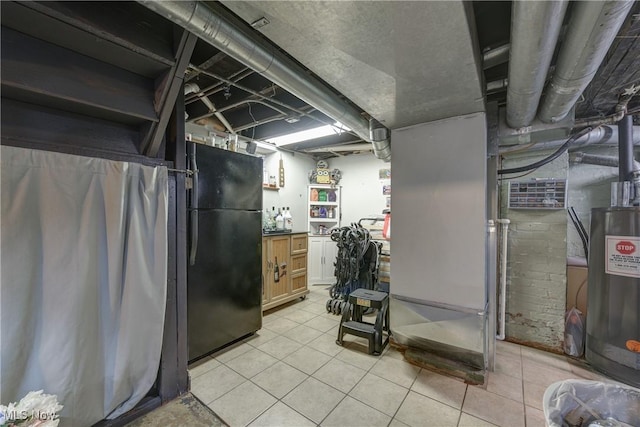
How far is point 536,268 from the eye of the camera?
9.36 ft

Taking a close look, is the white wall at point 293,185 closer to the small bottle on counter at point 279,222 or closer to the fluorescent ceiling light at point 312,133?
the small bottle on counter at point 279,222

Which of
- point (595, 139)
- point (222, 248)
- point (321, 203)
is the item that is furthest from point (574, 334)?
point (321, 203)

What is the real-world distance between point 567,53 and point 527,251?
2279 mm

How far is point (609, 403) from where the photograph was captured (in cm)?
136

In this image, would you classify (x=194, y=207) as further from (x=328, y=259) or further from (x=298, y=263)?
(x=328, y=259)

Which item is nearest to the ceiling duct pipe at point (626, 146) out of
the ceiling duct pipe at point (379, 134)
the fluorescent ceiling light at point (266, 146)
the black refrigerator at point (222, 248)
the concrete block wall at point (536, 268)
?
the concrete block wall at point (536, 268)

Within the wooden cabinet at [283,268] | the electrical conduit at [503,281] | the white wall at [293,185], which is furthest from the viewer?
the white wall at [293,185]

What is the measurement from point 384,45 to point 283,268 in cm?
324

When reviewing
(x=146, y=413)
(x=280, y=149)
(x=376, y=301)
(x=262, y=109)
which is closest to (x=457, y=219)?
(x=376, y=301)

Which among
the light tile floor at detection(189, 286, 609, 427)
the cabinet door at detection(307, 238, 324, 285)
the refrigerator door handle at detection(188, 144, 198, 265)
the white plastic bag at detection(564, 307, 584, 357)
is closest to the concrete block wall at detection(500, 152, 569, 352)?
the white plastic bag at detection(564, 307, 584, 357)

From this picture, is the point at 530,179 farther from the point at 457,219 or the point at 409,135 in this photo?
the point at 409,135

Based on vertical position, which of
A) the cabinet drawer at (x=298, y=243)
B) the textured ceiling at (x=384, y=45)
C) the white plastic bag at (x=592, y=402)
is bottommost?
the white plastic bag at (x=592, y=402)

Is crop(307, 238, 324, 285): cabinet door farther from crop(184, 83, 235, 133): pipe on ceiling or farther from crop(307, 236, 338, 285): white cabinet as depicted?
crop(184, 83, 235, 133): pipe on ceiling

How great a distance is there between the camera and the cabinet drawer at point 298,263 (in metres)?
4.09
